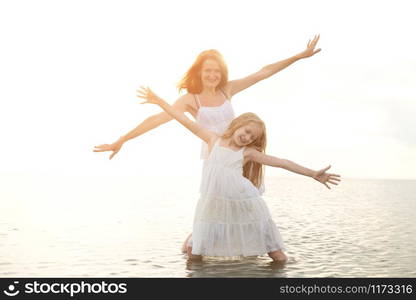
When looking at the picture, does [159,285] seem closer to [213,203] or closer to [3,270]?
[213,203]

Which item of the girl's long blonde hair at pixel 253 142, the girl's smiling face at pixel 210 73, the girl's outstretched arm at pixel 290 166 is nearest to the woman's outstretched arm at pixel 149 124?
the girl's smiling face at pixel 210 73

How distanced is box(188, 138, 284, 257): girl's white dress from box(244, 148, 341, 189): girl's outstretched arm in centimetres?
14

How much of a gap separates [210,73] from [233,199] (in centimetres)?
170

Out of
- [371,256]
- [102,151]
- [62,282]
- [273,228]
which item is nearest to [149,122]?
[102,151]

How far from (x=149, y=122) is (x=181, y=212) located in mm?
9489

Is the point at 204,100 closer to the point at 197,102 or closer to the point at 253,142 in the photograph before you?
the point at 197,102

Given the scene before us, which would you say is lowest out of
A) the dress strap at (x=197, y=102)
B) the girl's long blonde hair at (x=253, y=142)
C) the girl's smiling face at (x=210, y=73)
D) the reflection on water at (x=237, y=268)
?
the reflection on water at (x=237, y=268)

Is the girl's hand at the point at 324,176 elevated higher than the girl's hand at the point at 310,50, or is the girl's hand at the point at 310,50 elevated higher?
the girl's hand at the point at 310,50

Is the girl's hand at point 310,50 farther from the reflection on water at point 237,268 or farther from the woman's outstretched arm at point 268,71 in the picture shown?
the reflection on water at point 237,268

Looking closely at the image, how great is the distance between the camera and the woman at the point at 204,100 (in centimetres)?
834

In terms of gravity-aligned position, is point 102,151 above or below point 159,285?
above

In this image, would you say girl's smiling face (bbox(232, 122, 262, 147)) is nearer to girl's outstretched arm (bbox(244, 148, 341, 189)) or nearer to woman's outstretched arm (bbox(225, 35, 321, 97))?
girl's outstretched arm (bbox(244, 148, 341, 189))

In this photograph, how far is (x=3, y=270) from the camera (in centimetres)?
757

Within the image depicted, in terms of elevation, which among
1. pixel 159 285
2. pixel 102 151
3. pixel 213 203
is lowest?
pixel 159 285
